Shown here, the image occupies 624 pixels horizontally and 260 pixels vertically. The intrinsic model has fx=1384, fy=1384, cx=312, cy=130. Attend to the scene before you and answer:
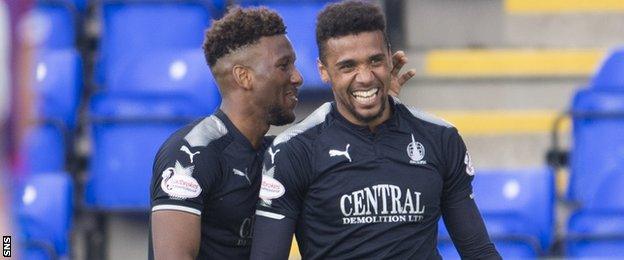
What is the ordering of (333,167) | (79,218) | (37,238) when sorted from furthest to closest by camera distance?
(79,218) < (37,238) < (333,167)

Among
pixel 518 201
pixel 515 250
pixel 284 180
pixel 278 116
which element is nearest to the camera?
pixel 284 180

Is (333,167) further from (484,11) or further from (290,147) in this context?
(484,11)

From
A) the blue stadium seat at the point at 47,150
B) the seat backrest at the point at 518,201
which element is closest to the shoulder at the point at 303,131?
the seat backrest at the point at 518,201

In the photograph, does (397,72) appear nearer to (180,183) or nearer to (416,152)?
(416,152)

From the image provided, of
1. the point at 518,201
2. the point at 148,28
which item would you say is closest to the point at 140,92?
the point at 148,28

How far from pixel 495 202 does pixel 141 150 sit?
163cm

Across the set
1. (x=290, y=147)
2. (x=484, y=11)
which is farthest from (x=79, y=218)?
(x=290, y=147)

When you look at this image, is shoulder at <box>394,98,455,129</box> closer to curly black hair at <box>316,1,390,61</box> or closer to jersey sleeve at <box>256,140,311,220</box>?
curly black hair at <box>316,1,390,61</box>

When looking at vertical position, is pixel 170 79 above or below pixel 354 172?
above

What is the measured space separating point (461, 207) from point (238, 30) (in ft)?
2.62

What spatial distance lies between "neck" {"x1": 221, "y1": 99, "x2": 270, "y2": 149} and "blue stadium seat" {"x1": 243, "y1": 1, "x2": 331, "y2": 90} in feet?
8.06

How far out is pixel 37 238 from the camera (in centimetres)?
602

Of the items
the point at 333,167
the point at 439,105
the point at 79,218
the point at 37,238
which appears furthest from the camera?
the point at 439,105

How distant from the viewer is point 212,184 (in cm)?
376
